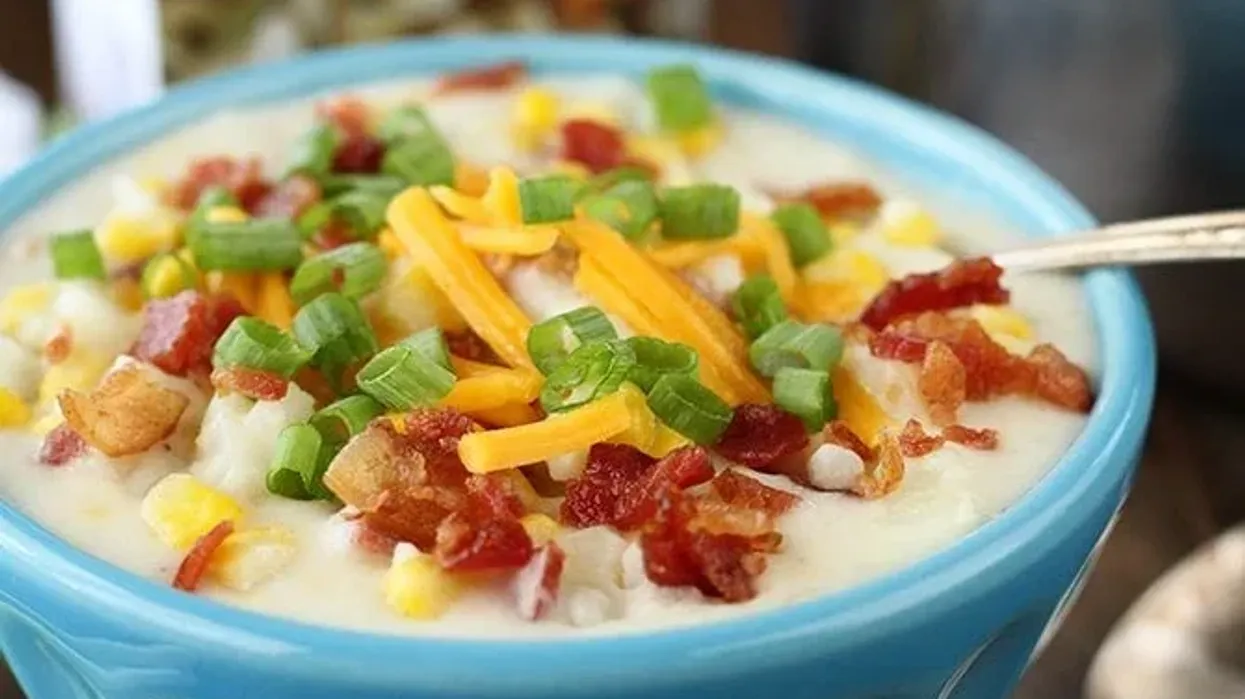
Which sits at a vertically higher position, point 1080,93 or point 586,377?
point 586,377

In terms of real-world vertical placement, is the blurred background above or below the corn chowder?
below

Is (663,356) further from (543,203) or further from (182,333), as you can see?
(182,333)

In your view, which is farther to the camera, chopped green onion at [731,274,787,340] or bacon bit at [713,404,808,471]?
chopped green onion at [731,274,787,340]

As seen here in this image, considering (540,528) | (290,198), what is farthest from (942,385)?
(290,198)

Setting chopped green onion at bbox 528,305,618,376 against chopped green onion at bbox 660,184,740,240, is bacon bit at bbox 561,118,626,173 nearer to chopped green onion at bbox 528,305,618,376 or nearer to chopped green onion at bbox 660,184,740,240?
chopped green onion at bbox 660,184,740,240

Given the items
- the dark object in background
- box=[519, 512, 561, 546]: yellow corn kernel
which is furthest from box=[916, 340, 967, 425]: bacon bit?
the dark object in background

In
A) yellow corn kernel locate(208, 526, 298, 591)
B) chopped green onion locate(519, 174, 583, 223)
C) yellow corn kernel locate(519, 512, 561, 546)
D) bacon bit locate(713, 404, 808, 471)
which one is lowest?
bacon bit locate(713, 404, 808, 471)

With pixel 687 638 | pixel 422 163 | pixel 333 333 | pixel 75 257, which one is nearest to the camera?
pixel 687 638
